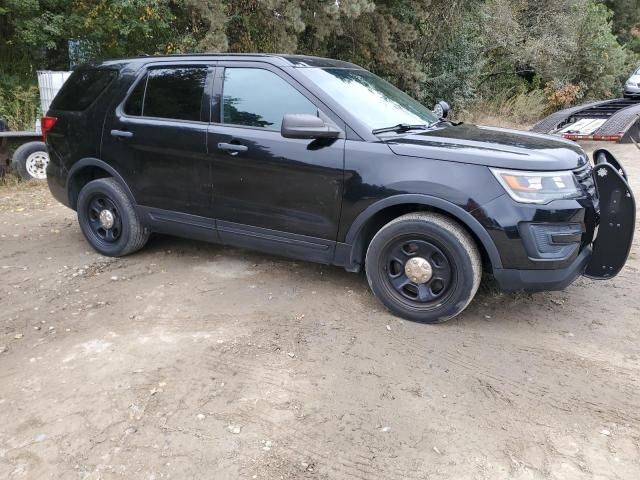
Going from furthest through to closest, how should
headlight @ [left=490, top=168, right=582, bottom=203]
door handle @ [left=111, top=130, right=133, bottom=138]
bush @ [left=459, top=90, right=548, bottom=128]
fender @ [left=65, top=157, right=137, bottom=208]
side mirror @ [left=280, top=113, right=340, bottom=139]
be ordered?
bush @ [left=459, top=90, right=548, bottom=128] → fender @ [left=65, top=157, right=137, bottom=208] → door handle @ [left=111, top=130, right=133, bottom=138] → side mirror @ [left=280, top=113, right=340, bottom=139] → headlight @ [left=490, top=168, right=582, bottom=203]

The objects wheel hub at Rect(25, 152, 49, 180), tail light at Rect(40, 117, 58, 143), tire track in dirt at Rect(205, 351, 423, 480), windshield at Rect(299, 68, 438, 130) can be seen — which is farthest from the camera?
wheel hub at Rect(25, 152, 49, 180)

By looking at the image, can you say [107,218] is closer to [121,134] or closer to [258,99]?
[121,134]

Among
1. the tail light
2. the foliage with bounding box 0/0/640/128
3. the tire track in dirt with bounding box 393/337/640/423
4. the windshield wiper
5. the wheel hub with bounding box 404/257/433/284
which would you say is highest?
the foliage with bounding box 0/0/640/128

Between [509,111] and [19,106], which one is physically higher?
[509,111]

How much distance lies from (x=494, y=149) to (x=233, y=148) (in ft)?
6.32

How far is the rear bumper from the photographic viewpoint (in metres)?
3.63

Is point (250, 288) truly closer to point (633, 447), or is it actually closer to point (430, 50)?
point (633, 447)

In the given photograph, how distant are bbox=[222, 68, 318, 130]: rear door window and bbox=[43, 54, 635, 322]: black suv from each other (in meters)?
0.01

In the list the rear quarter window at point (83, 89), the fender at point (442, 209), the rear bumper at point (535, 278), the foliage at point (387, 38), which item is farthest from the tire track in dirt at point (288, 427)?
the foliage at point (387, 38)

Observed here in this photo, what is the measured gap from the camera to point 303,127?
3.79m

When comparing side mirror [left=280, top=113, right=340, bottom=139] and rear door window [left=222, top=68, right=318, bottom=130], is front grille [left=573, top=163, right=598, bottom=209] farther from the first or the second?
rear door window [left=222, top=68, right=318, bottom=130]

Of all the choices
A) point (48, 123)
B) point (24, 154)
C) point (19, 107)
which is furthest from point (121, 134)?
point (19, 107)

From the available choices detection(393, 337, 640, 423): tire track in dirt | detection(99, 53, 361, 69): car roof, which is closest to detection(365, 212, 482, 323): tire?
detection(393, 337, 640, 423): tire track in dirt

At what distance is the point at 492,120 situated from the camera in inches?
624
